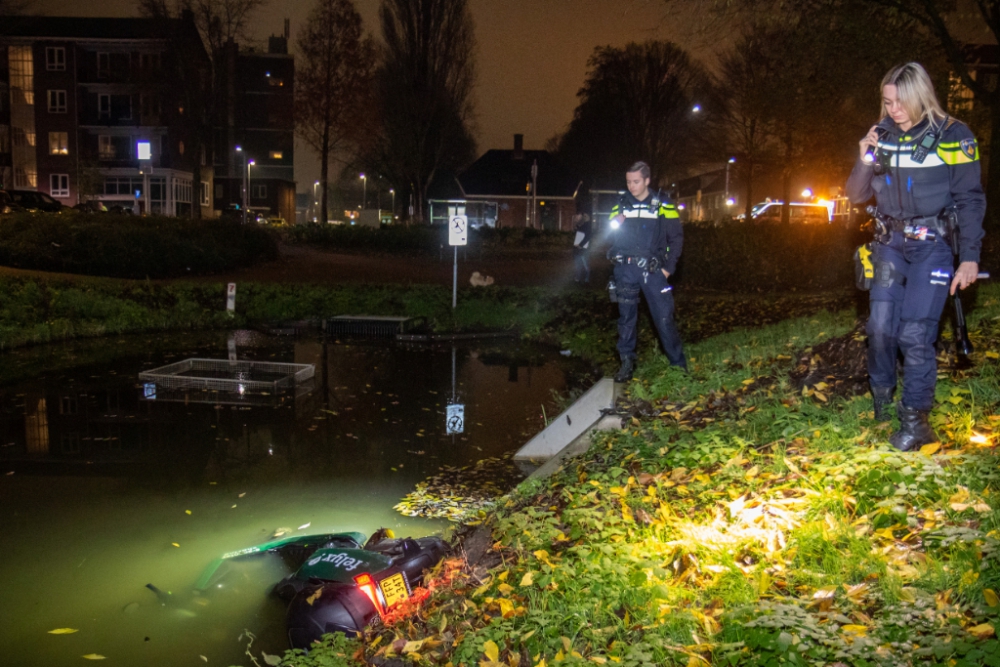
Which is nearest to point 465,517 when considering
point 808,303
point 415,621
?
point 415,621

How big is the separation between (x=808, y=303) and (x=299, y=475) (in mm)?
11973

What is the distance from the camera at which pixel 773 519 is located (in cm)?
445

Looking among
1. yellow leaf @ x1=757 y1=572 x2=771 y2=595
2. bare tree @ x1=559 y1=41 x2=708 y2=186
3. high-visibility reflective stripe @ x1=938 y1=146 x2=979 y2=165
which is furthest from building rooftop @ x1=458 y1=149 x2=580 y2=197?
yellow leaf @ x1=757 y1=572 x2=771 y2=595

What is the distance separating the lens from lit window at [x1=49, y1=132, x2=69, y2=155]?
2179 inches

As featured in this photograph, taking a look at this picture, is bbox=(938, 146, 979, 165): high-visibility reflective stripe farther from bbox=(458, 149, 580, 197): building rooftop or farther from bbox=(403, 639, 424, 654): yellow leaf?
bbox=(458, 149, 580, 197): building rooftop

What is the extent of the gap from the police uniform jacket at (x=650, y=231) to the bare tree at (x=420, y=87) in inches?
1638

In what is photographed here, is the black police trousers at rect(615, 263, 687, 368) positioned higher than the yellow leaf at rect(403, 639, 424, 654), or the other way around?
the black police trousers at rect(615, 263, 687, 368)

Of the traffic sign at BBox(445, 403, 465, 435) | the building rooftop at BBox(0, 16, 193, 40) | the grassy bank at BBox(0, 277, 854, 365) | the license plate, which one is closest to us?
the license plate

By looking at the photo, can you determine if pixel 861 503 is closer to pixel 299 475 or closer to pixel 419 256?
pixel 299 475

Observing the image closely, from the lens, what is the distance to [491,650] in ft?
12.9

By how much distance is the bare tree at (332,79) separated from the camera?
47188 mm

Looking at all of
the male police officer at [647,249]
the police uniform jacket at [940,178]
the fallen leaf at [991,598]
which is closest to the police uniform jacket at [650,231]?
the male police officer at [647,249]

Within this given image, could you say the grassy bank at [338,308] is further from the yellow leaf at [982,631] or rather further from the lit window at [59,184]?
the lit window at [59,184]

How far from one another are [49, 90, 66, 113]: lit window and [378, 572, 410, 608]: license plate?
59.3m
